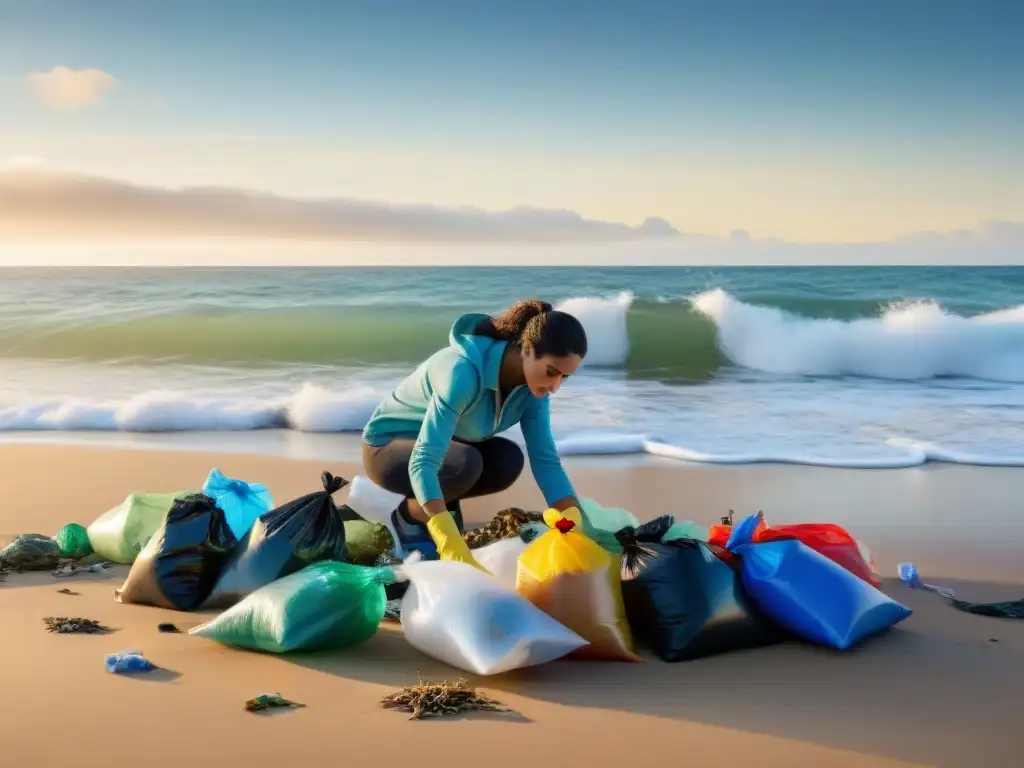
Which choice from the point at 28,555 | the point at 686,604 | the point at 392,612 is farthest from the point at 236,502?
the point at 686,604

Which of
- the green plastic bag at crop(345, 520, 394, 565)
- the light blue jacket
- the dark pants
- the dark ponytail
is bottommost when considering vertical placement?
the green plastic bag at crop(345, 520, 394, 565)

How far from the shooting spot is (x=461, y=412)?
10.8 ft

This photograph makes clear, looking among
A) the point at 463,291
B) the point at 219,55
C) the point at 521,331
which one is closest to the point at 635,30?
the point at 219,55

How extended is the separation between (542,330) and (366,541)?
1118 mm

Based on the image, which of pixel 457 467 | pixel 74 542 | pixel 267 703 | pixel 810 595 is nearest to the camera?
pixel 267 703

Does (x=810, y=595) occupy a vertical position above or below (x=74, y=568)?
above

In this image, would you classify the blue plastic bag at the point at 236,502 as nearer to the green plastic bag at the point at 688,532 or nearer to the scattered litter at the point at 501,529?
the scattered litter at the point at 501,529

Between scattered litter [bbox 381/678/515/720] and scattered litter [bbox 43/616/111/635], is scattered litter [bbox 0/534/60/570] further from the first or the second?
scattered litter [bbox 381/678/515/720]

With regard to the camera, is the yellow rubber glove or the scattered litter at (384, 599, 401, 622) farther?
the scattered litter at (384, 599, 401, 622)

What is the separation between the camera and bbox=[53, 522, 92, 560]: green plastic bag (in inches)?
149

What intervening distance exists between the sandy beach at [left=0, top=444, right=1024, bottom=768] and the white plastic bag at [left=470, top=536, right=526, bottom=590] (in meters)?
0.34

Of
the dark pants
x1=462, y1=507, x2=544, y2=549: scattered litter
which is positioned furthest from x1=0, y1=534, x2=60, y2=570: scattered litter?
x1=462, y1=507, x2=544, y2=549: scattered litter

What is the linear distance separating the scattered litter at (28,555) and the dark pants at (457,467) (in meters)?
1.20

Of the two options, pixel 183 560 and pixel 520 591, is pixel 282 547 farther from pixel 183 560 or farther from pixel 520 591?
pixel 520 591
